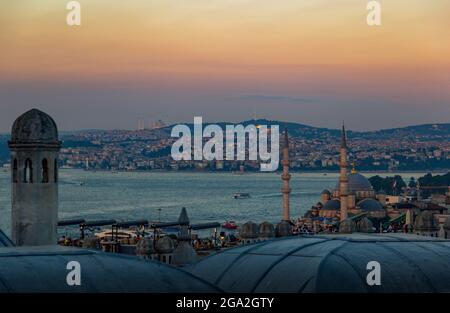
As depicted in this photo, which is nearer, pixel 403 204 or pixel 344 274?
pixel 344 274

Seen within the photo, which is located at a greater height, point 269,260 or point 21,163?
point 21,163

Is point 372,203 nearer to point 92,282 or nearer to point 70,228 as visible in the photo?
point 70,228

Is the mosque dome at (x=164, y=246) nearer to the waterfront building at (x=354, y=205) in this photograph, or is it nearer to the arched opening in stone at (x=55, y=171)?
the arched opening in stone at (x=55, y=171)

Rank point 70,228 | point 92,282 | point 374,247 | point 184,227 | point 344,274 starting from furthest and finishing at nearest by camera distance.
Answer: point 70,228 → point 184,227 → point 374,247 → point 344,274 → point 92,282

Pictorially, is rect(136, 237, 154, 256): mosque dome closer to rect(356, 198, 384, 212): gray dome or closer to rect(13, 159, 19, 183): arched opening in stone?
rect(13, 159, 19, 183): arched opening in stone
